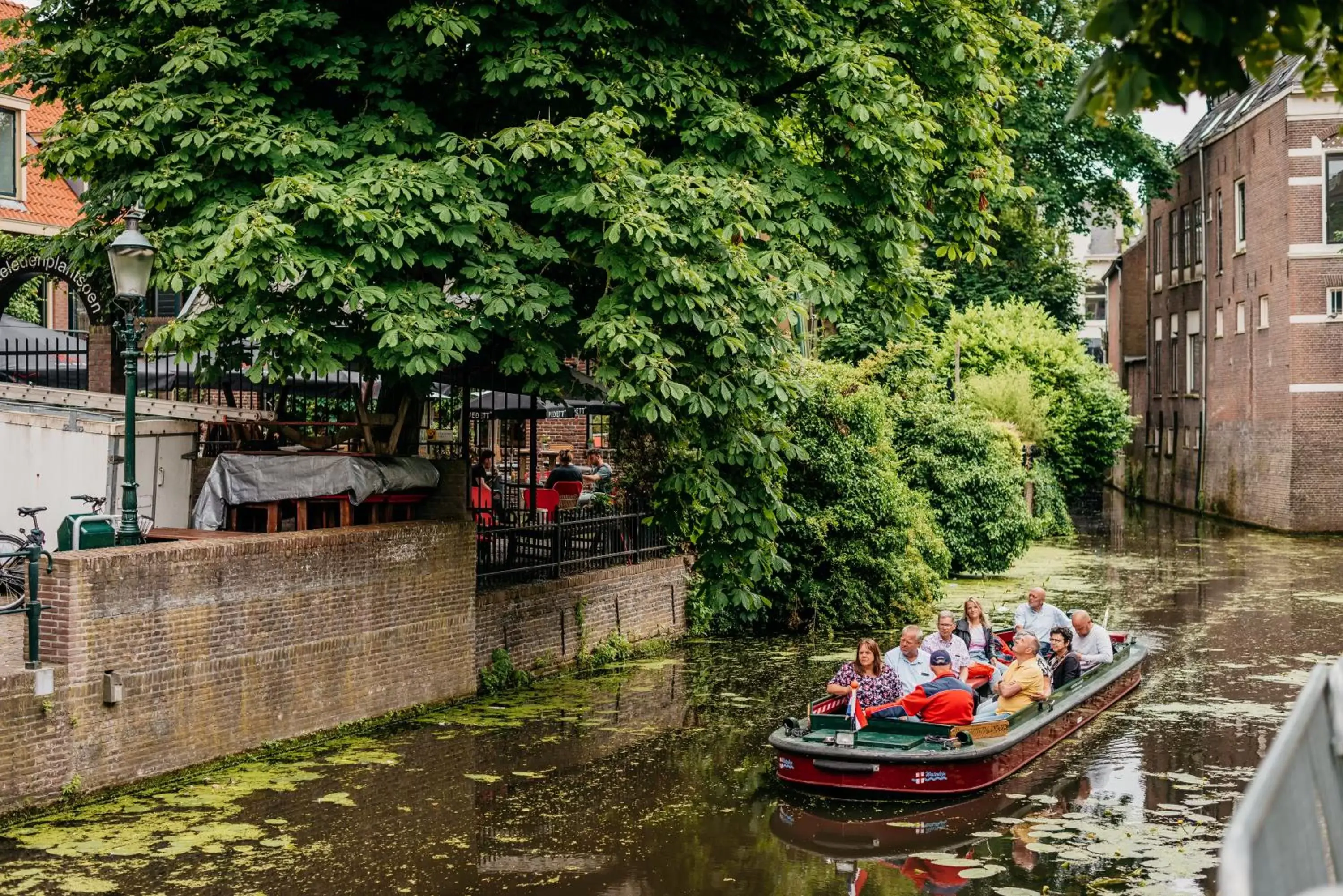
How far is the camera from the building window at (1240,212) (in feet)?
139

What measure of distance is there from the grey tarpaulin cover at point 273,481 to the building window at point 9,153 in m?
12.6

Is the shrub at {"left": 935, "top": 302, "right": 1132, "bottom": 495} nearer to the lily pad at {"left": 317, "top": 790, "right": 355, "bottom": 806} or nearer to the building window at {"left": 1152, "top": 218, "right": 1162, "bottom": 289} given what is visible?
the building window at {"left": 1152, "top": 218, "right": 1162, "bottom": 289}

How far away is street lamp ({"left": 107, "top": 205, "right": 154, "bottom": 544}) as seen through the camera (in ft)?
39.9

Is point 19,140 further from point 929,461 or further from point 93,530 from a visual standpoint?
point 929,461

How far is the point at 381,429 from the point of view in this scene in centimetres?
1623

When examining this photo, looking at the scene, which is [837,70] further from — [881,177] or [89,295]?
[89,295]

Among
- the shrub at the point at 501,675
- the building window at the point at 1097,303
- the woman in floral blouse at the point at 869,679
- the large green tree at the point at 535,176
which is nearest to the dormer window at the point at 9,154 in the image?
the large green tree at the point at 535,176

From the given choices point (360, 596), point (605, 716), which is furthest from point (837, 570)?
point (360, 596)

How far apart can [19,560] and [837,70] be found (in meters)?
9.39

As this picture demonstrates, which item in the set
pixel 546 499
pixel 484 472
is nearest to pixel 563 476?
pixel 546 499

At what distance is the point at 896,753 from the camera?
1199 centimetres

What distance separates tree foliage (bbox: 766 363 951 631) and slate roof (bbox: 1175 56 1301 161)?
1831cm

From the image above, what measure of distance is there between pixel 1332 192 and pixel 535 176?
29722 millimetres

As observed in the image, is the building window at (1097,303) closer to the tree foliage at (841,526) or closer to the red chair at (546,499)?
the tree foliage at (841,526)
